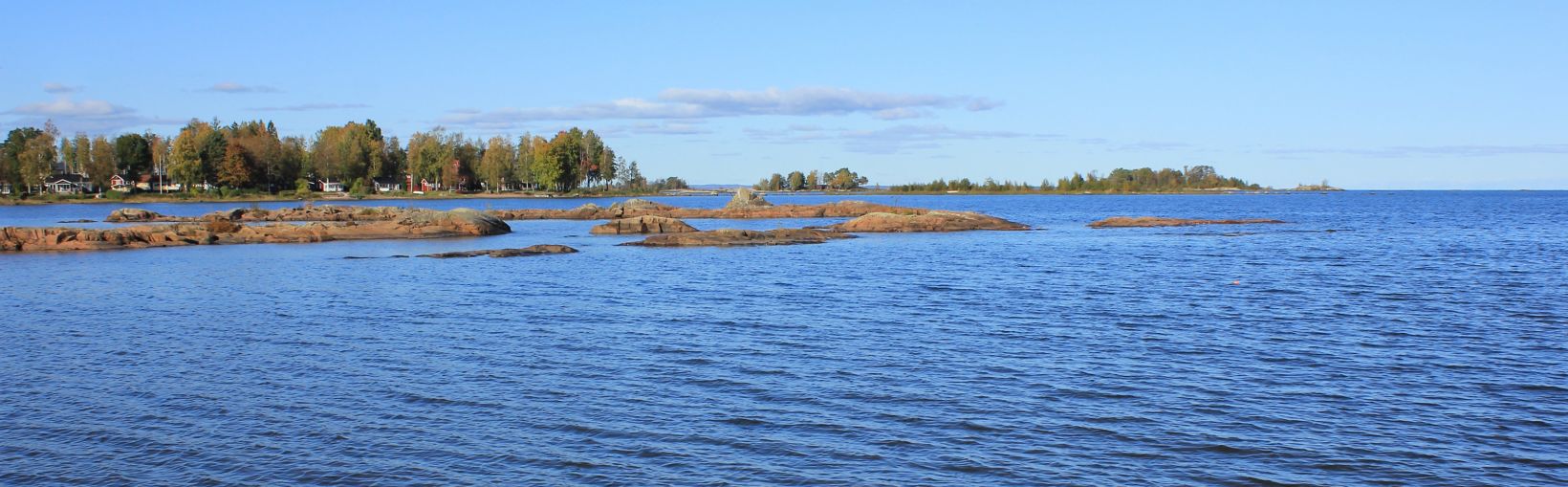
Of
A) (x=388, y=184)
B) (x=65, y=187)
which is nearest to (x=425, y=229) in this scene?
(x=65, y=187)

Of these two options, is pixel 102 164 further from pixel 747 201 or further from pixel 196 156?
pixel 747 201

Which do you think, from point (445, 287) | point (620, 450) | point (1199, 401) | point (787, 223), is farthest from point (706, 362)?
point (787, 223)

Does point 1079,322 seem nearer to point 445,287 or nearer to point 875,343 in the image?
point 875,343

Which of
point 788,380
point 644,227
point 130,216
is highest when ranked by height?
point 644,227

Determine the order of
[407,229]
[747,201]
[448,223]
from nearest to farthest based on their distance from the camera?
[407,229]
[448,223]
[747,201]

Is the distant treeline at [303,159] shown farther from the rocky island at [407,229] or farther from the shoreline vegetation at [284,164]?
the rocky island at [407,229]

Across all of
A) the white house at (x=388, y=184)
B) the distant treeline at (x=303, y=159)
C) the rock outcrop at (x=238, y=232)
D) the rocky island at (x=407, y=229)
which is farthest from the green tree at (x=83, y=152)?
the rock outcrop at (x=238, y=232)

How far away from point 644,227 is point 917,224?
53.2 feet

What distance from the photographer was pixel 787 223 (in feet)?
266

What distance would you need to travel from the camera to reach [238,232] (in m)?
56.2

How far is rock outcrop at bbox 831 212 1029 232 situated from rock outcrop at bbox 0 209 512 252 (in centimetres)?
2173

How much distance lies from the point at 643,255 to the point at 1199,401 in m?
32.7

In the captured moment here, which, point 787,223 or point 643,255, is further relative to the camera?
point 787,223

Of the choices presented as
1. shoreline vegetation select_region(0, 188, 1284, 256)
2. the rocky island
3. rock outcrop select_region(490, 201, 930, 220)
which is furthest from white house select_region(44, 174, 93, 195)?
rock outcrop select_region(490, 201, 930, 220)
